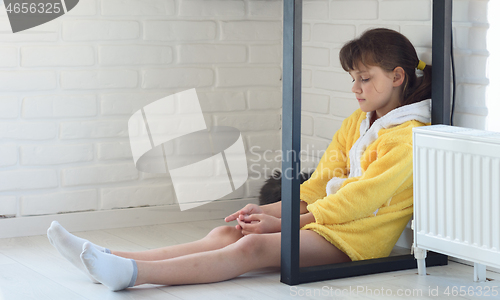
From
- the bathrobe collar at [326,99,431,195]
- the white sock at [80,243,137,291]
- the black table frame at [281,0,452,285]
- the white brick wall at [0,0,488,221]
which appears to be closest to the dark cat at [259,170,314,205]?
the white brick wall at [0,0,488,221]

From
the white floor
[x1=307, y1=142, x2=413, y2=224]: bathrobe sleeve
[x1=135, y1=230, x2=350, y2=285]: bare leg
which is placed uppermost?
[x1=307, y1=142, x2=413, y2=224]: bathrobe sleeve

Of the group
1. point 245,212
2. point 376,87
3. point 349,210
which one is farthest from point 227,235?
point 376,87

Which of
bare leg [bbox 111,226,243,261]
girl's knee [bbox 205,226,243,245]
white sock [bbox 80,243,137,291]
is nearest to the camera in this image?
white sock [bbox 80,243,137,291]

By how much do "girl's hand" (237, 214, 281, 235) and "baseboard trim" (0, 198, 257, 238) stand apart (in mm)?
671

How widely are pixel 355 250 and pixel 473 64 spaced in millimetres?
633

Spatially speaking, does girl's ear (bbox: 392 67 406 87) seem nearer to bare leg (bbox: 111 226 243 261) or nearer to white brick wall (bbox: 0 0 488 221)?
white brick wall (bbox: 0 0 488 221)

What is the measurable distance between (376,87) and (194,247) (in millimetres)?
708

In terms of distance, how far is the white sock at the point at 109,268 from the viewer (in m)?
1.38

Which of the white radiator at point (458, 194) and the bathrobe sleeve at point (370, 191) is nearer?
the white radiator at point (458, 194)

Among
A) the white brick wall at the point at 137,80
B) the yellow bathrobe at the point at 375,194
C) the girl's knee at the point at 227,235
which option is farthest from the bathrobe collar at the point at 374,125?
the girl's knee at the point at 227,235

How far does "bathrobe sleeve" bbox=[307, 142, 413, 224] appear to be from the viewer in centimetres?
164

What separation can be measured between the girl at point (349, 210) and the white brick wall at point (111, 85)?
1.64 ft

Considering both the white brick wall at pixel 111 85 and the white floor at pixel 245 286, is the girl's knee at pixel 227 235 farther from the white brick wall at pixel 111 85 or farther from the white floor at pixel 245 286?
the white brick wall at pixel 111 85

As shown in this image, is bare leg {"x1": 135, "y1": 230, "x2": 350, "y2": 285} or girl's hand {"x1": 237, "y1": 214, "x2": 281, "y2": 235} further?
girl's hand {"x1": 237, "y1": 214, "x2": 281, "y2": 235}
